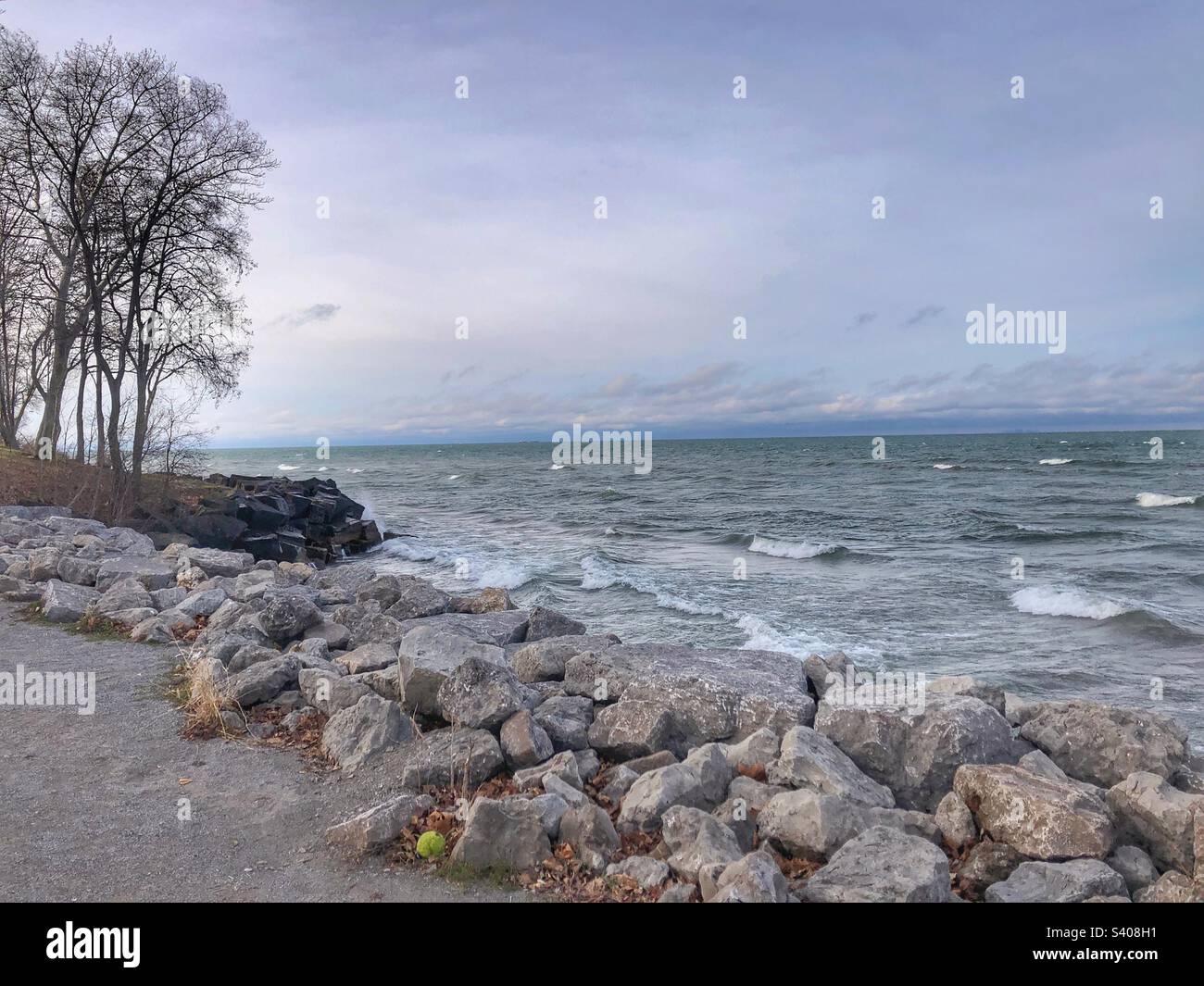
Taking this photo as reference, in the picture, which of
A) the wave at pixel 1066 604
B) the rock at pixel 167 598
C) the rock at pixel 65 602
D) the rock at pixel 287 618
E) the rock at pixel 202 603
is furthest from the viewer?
the wave at pixel 1066 604

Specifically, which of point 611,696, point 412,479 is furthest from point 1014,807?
point 412,479

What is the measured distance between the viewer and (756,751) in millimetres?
5938

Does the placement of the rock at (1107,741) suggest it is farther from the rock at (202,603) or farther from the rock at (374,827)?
the rock at (202,603)

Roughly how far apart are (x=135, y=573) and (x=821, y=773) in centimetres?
1034

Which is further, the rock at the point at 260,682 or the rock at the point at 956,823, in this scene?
the rock at the point at 260,682

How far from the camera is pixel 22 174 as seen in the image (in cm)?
1939

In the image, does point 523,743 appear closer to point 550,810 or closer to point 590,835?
Result: point 550,810

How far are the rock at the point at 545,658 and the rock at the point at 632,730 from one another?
140 centimetres

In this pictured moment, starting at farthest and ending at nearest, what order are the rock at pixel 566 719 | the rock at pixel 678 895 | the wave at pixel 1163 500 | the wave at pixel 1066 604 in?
the wave at pixel 1163 500
the wave at pixel 1066 604
the rock at pixel 566 719
the rock at pixel 678 895

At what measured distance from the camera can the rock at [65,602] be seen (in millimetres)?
10141

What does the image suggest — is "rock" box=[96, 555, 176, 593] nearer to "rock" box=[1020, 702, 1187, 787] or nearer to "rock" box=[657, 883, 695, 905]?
"rock" box=[657, 883, 695, 905]

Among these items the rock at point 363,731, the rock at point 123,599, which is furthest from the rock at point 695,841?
the rock at point 123,599

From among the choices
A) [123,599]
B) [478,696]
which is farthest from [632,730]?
[123,599]

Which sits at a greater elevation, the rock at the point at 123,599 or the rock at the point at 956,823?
the rock at the point at 123,599
